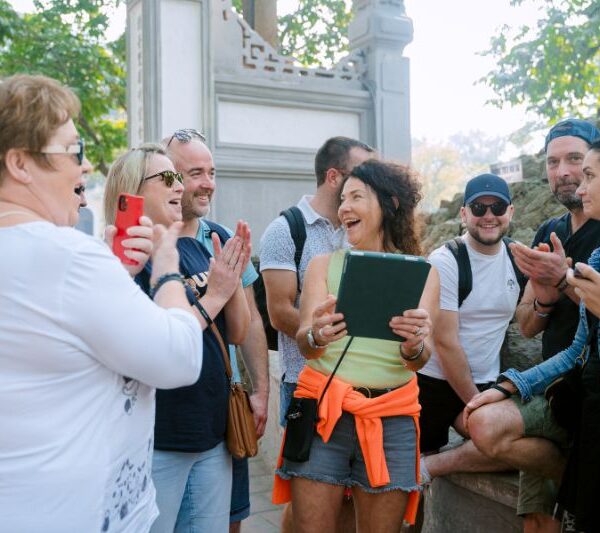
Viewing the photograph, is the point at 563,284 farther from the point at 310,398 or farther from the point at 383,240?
the point at 310,398

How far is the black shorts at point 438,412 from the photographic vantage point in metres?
3.68

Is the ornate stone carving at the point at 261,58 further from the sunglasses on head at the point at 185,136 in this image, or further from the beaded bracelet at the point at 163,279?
the beaded bracelet at the point at 163,279

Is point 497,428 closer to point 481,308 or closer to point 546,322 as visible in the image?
point 546,322

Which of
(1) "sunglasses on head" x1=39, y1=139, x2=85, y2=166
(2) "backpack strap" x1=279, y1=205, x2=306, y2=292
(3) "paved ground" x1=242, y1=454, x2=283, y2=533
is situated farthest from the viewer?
(3) "paved ground" x1=242, y1=454, x2=283, y2=533

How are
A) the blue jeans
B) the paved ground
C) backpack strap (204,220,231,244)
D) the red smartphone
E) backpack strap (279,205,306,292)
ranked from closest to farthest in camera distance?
1. the red smartphone
2. the blue jeans
3. backpack strap (204,220,231,244)
4. backpack strap (279,205,306,292)
5. the paved ground

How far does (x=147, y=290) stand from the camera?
102 inches

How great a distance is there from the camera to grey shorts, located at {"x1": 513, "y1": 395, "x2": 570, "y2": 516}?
287 centimetres

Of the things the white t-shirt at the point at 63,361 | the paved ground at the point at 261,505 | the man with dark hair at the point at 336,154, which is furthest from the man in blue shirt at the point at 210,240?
the paved ground at the point at 261,505

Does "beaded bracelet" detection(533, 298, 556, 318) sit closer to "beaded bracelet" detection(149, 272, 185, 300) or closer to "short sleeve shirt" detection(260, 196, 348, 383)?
"short sleeve shirt" detection(260, 196, 348, 383)

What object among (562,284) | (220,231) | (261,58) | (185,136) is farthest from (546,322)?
(261,58)

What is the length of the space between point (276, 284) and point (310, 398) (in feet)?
2.96

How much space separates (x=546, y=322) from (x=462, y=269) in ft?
1.60

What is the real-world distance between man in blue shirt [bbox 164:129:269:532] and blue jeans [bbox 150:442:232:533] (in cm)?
24

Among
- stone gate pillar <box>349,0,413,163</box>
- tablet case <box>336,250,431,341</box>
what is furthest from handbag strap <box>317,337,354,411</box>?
stone gate pillar <box>349,0,413,163</box>
